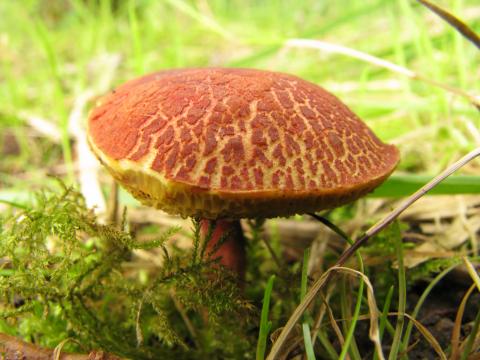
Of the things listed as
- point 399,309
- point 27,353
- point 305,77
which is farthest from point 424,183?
point 305,77

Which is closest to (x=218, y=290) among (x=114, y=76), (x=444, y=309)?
(x=444, y=309)

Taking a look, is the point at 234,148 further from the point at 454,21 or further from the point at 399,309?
the point at 454,21

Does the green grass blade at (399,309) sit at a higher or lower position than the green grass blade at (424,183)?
lower

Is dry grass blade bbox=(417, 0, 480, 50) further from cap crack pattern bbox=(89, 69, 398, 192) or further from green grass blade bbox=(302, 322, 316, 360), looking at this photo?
green grass blade bbox=(302, 322, 316, 360)

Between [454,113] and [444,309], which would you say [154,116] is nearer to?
[444,309]

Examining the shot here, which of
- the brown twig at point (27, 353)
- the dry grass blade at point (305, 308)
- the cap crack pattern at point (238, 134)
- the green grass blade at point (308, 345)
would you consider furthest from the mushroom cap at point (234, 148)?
the brown twig at point (27, 353)

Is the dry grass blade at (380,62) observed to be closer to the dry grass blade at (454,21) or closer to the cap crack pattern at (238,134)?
the dry grass blade at (454,21)

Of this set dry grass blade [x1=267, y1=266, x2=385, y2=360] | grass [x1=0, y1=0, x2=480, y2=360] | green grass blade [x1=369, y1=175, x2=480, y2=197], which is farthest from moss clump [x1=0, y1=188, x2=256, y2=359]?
green grass blade [x1=369, y1=175, x2=480, y2=197]
